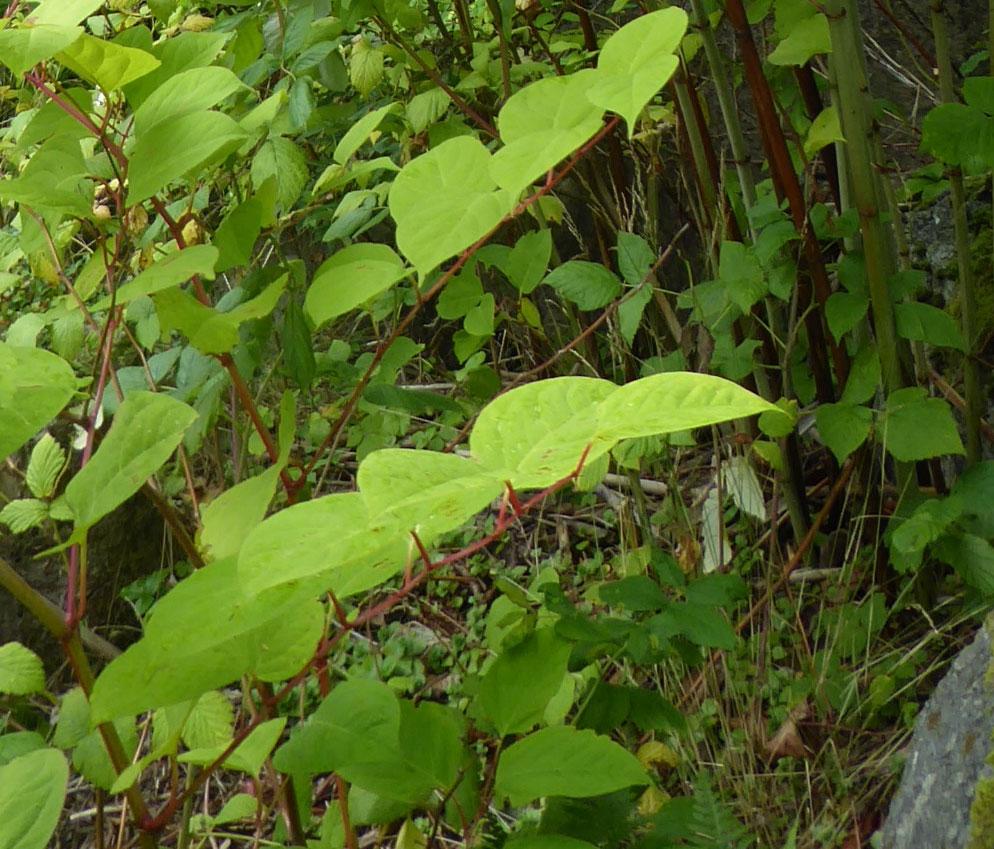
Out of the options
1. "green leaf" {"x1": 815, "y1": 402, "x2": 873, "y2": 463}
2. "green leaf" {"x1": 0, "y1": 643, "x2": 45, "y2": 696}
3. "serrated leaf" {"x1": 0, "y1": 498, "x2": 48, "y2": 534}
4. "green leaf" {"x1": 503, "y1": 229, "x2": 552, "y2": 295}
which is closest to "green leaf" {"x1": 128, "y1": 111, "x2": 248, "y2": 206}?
"serrated leaf" {"x1": 0, "y1": 498, "x2": 48, "y2": 534}

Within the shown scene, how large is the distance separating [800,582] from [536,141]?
1.44 meters

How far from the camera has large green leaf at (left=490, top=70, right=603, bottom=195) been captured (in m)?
0.66

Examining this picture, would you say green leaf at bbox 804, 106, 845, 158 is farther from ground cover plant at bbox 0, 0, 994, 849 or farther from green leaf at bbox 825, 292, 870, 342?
green leaf at bbox 825, 292, 870, 342

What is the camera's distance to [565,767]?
2.77 feet

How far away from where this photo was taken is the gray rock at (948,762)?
1.03 meters

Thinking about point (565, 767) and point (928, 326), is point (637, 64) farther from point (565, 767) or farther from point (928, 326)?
point (928, 326)

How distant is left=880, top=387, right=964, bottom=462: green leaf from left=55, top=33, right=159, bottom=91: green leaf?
1140mm

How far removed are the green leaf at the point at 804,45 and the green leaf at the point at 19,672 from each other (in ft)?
3.75

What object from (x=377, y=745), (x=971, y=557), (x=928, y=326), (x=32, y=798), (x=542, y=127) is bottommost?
(x=971, y=557)

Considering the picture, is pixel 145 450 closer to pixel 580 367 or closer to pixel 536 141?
pixel 536 141

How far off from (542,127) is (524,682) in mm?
477

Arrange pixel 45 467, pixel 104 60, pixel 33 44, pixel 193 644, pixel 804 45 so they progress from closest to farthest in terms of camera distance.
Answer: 1. pixel 193 644
2. pixel 33 44
3. pixel 104 60
4. pixel 45 467
5. pixel 804 45

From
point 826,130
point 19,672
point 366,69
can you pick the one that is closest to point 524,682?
point 19,672

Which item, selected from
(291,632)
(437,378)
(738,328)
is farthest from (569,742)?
(437,378)
